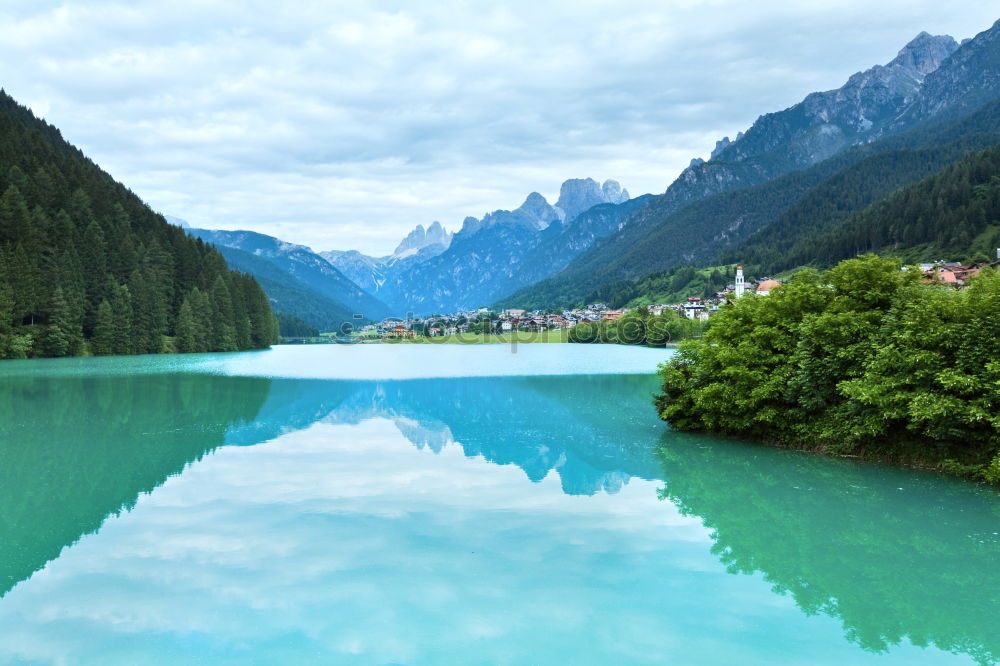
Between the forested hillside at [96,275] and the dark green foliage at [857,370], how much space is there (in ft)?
271

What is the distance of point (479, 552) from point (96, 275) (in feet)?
340

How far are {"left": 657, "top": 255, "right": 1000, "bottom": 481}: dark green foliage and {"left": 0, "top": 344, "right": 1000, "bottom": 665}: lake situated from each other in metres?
1.28

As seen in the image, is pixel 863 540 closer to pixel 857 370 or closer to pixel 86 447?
pixel 857 370

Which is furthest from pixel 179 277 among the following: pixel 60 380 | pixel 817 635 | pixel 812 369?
pixel 817 635

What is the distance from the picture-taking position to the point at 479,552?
14.0 meters

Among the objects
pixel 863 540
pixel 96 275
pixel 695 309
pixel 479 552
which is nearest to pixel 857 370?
pixel 863 540

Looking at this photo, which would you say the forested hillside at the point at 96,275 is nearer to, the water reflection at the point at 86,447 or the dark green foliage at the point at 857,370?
the water reflection at the point at 86,447

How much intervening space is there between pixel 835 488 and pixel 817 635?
1048 centimetres

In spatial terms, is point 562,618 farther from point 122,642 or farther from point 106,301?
point 106,301

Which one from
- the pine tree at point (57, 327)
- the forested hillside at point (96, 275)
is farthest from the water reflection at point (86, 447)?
the forested hillside at point (96, 275)

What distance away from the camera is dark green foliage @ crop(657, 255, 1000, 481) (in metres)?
19.3

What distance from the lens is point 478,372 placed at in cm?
6731

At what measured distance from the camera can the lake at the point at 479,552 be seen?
33.0 feet

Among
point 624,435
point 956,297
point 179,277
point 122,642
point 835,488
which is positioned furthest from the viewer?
point 179,277
